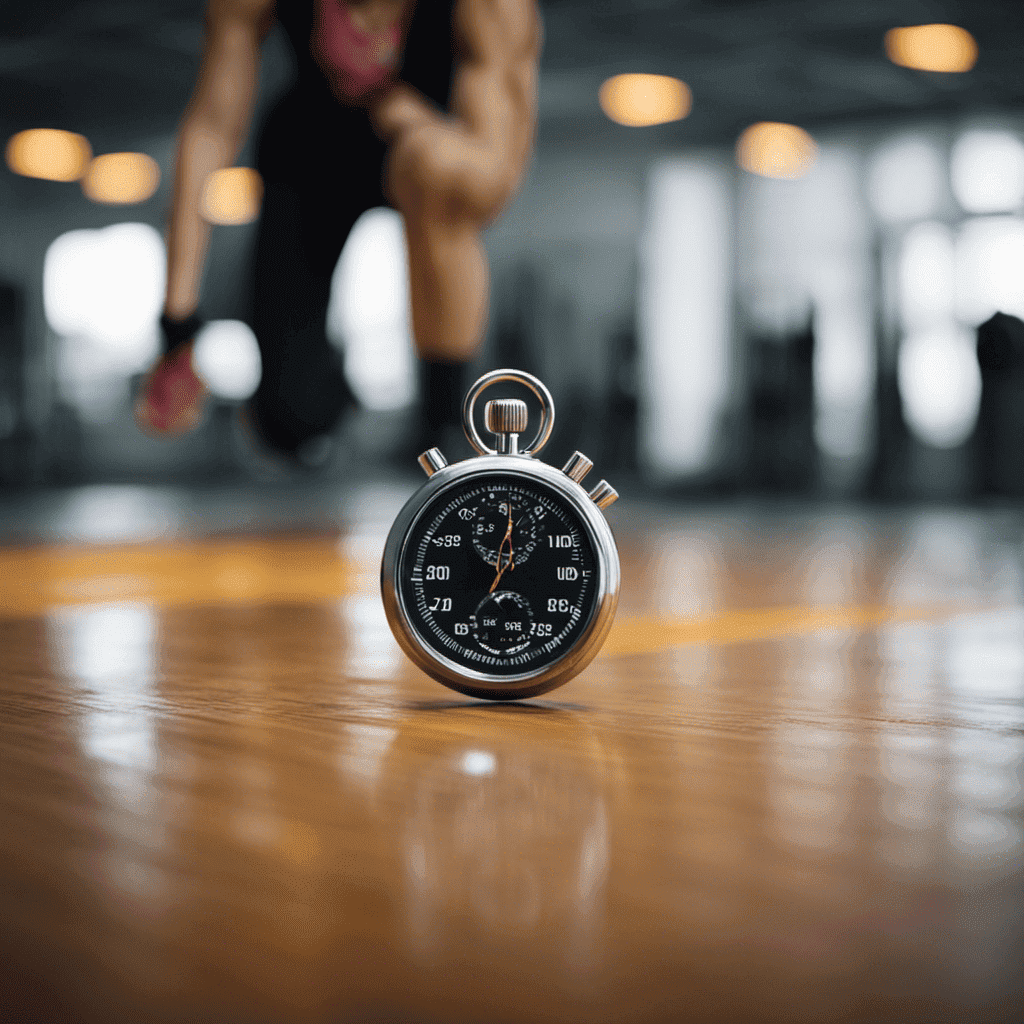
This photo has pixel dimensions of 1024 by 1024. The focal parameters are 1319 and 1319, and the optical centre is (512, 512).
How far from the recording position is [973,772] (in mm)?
687

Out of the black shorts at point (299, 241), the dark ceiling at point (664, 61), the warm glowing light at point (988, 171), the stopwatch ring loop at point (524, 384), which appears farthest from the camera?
the warm glowing light at point (988, 171)

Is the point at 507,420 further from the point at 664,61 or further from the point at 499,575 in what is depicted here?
the point at 664,61

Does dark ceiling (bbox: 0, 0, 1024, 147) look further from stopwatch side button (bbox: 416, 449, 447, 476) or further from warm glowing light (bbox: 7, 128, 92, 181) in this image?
stopwatch side button (bbox: 416, 449, 447, 476)

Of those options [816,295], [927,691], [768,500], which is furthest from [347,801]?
[816,295]

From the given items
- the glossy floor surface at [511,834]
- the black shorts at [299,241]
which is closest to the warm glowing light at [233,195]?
the black shorts at [299,241]

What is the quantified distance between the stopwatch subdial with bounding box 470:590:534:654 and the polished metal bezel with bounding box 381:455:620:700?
0.07 ft

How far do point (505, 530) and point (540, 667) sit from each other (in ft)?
0.31

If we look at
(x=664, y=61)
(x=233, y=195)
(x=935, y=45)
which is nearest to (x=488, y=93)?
(x=935, y=45)

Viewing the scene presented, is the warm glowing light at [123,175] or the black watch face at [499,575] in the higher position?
the warm glowing light at [123,175]

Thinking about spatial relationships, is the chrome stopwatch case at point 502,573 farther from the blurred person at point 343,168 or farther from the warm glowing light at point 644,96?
the warm glowing light at point 644,96

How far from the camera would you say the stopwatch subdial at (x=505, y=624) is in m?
0.88

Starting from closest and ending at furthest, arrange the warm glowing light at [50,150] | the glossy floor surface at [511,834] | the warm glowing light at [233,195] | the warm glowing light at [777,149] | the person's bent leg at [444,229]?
the glossy floor surface at [511,834] < the person's bent leg at [444,229] < the warm glowing light at [50,150] < the warm glowing light at [777,149] < the warm glowing light at [233,195]

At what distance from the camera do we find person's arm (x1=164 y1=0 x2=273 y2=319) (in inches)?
89.0

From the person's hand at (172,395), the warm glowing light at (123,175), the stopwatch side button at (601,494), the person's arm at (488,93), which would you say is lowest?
the stopwatch side button at (601,494)
